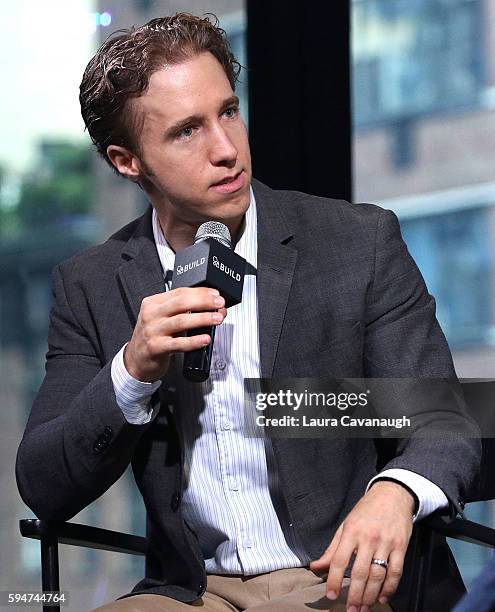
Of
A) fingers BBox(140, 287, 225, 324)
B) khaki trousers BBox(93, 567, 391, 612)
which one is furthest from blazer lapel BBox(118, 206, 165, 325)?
khaki trousers BBox(93, 567, 391, 612)

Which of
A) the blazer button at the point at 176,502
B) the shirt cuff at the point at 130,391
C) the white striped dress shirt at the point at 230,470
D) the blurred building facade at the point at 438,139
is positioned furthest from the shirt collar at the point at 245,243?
the blurred building facade at the point at 438,139

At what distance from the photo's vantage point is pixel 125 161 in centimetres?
204

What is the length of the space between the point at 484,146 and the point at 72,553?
1.32 m

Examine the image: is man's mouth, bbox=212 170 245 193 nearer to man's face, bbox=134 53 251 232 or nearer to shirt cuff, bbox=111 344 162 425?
man's face, bbox=134 53 251 232

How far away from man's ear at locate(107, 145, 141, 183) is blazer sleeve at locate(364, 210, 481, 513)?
44cm

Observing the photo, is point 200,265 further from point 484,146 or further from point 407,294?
point 484,146

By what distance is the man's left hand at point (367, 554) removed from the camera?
59.2 inches

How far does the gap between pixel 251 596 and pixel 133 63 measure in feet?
2.86

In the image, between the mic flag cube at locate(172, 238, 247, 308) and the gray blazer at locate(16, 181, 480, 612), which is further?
the gray blazer at locate(16, 181, 480, 612)

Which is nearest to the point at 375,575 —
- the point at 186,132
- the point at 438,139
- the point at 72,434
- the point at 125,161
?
the point at 72,434

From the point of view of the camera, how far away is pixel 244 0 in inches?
108

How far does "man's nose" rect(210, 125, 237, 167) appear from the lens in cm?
182

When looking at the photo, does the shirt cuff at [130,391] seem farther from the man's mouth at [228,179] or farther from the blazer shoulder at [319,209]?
the blazer shoulder at [319,209]

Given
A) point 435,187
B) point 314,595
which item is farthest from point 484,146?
point 314,595
